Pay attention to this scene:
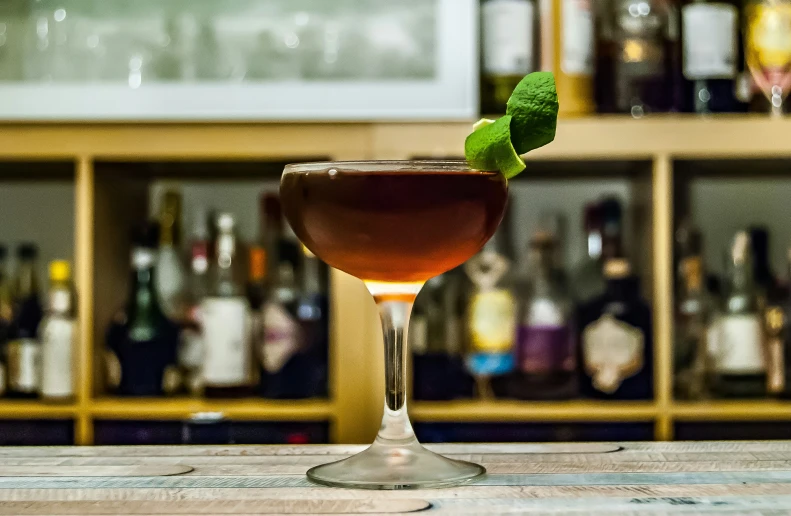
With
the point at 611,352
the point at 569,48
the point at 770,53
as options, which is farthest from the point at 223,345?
the point at 770,53

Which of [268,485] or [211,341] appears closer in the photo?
[268,485]

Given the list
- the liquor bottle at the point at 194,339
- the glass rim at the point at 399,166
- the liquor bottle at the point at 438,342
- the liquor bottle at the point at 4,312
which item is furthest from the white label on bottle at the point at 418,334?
the glass rim at the point at 399,166

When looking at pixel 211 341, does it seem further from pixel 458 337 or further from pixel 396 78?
pixel 396 78

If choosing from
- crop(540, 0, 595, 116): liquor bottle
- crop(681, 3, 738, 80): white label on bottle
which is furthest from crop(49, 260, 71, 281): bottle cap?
crop(681, 3, 738, 80): white label on bottle

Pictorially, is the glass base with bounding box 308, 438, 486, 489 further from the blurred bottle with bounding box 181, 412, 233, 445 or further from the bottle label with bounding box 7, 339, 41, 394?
the bottle label with bounding box 7, 339, 41, 394

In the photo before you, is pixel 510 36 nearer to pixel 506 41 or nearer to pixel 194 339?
pixel 506 41

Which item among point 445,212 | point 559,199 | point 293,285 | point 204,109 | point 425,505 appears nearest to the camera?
point 425,505

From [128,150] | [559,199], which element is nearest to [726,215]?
[559,199]
